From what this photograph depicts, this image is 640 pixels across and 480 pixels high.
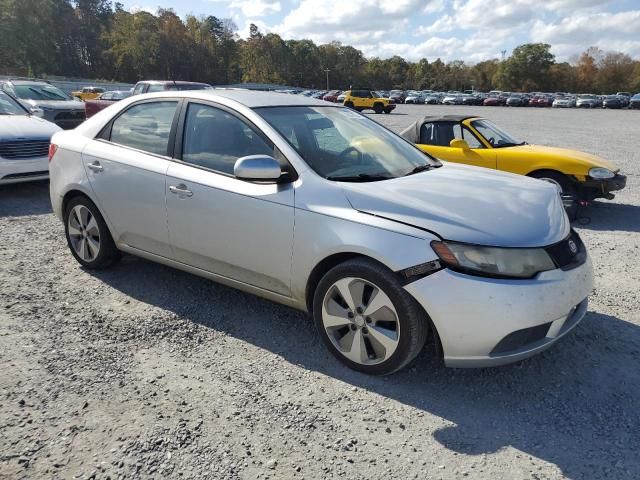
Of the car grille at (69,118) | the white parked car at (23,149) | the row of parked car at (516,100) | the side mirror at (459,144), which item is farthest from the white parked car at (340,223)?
the row of parked car at (516,100)

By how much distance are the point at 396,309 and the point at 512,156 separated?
518 centimetres

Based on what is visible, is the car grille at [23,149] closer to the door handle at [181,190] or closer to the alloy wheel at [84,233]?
the alloy wheel at [84,233]

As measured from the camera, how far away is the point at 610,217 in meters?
7.05

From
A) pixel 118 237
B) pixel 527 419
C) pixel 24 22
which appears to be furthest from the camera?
pixel 24 22

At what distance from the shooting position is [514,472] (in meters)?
2.31

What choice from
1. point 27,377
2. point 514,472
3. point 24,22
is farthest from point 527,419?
point 24,22

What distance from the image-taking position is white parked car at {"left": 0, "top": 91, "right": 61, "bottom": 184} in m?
7.24

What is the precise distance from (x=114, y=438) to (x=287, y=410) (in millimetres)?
876

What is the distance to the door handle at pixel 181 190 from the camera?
3.60 m

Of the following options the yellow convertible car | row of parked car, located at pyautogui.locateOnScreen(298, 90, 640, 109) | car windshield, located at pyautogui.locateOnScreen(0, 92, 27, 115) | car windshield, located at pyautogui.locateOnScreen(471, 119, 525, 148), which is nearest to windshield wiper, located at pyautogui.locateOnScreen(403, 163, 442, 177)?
the yellow convertible car

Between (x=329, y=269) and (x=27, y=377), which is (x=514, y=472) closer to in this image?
(x=329, y=269)

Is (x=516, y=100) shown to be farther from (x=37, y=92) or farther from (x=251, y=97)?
(x=251, y=97)

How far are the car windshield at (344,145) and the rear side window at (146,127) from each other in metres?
0.84

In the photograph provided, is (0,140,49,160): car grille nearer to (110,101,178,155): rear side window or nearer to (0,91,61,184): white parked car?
(0,91,61,184): white parked car
